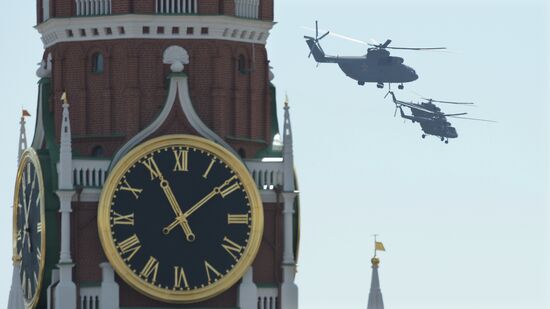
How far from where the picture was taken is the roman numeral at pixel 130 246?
63812mm

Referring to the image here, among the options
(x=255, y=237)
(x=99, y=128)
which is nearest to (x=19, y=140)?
(x=99, y=128)

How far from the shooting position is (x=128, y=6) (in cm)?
6494

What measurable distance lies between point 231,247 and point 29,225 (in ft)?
16.6

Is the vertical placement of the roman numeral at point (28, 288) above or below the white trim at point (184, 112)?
below

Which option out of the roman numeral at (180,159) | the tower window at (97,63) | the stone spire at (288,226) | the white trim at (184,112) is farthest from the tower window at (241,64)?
the tower window at (97,63)

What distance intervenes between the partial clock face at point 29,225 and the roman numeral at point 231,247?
4230 millimetres

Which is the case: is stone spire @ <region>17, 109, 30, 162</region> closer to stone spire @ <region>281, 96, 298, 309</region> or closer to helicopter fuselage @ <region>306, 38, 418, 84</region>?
stone spire @ <region>281, 96, 298, 309</region>

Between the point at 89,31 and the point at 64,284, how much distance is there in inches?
243

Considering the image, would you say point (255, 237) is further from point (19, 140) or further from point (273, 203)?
point (19, 140)

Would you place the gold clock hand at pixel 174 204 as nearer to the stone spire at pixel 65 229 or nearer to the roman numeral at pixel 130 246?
the roman numeral at pixel 130 246

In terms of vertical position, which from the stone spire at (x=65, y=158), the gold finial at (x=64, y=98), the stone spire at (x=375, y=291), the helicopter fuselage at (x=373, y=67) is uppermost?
the helicopter fuselage at (x=373, y=67)

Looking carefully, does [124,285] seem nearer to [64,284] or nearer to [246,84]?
[64,284]

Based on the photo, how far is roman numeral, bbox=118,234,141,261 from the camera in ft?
209

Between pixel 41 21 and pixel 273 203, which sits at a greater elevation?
pixel 41 21
